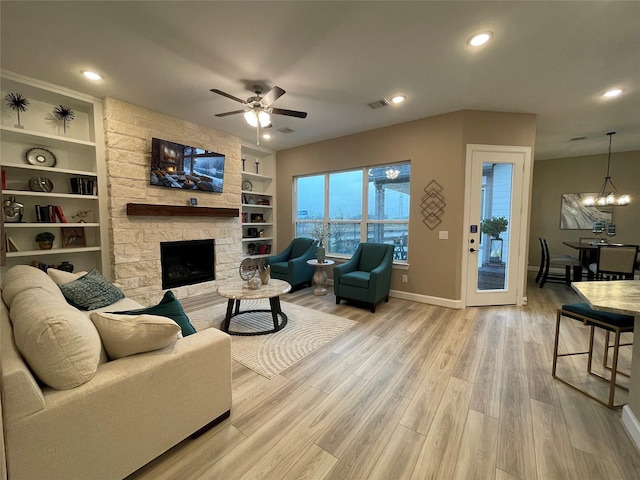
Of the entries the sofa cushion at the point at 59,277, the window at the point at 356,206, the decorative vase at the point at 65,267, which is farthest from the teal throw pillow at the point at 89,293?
the window at the point at 356,206

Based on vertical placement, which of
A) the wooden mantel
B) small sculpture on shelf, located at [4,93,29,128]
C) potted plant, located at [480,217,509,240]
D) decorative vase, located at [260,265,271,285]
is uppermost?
small sculpture on shelf, located at [4,93,29,128]

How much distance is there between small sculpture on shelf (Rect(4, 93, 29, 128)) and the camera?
116 inches

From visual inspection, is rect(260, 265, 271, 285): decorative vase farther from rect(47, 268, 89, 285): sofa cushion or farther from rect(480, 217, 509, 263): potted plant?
rect(480, 217, 509, 263): potted plant

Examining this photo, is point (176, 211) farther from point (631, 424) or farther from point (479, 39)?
point (631, 424)

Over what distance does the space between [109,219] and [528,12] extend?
480 cm

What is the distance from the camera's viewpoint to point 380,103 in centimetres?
344

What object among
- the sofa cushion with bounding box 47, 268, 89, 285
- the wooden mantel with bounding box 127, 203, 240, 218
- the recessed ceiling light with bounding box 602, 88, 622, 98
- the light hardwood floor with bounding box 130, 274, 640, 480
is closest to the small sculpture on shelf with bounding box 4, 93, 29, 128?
the wooden mantel with bounding box 127, 203, 240, 218

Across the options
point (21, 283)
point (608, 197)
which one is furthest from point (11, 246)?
point (608, 197)

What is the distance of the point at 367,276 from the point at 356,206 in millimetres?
1601

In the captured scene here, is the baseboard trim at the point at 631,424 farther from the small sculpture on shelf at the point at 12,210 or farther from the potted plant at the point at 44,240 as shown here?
the small sculpture on shelf at the point at 12,210

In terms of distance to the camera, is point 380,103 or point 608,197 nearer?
point 380,103

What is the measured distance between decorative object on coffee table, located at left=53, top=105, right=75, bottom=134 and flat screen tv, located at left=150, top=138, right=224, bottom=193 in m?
0.93

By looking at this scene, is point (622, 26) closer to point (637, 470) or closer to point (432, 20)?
point (432, 20)

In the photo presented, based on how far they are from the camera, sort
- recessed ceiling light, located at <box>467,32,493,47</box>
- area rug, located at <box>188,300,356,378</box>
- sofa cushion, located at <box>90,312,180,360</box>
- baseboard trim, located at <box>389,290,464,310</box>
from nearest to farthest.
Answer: sofa cushion, located at <box>90,312,180,360</box> < recessed ceiling light, located at <box>467,32,493,47</box> < area rug, located at <box>188,300,356,378</box> < baseboard trim, located at <box>389,290,464,310</box>
